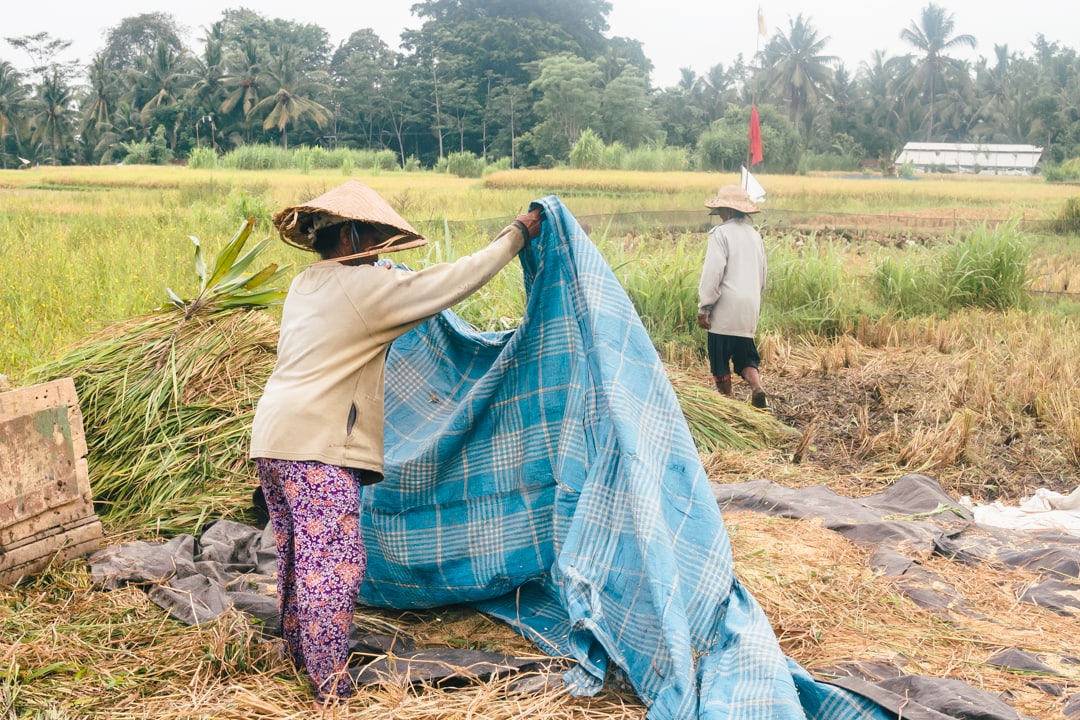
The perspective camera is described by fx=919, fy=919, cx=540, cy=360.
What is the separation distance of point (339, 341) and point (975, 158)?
908 inches

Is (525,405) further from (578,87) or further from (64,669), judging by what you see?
(578,87)

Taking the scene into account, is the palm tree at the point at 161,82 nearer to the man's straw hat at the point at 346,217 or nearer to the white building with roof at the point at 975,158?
the man's straw hat at the point at 346,217

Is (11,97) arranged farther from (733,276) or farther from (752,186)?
(733,276)

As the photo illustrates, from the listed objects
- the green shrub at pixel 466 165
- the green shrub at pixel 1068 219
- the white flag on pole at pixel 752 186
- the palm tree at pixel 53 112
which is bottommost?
the green shrub at pixel 1068 219

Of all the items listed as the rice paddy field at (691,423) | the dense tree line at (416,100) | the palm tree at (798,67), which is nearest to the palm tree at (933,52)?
the palm tree at (798,67)

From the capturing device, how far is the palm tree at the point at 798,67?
47594mm

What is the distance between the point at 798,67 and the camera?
4741 cm

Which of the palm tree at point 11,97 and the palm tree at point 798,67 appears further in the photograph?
the palm tree at point 798,67

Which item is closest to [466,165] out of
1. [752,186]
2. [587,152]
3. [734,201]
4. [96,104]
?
[587,152]

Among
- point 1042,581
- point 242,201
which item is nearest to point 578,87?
point 242,201

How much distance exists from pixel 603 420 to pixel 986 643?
4.47 feet

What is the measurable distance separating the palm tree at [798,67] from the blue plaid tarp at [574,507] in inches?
1840

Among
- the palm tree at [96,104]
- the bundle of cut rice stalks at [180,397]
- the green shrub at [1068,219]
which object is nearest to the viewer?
the bundle of cut rice stalks at [180,397]

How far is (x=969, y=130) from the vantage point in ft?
111
